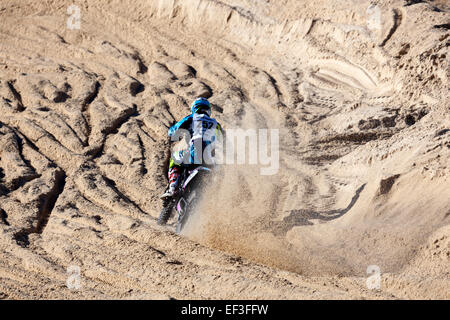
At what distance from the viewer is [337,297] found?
4.60 metres

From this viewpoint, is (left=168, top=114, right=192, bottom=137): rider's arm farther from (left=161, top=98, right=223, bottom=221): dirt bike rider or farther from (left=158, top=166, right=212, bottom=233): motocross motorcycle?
(left=158, top=166, right=212, bottom=233): motocross motorcycle

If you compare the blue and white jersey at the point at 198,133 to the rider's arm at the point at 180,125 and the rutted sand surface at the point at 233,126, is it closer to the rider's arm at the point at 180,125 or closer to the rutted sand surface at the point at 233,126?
the rider's arm at the point at 180,125

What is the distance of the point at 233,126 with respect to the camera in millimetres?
9156

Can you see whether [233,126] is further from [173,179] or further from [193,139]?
[173,179]

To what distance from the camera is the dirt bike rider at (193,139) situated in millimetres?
6898

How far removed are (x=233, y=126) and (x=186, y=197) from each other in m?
2.61

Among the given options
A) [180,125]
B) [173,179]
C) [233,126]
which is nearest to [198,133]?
[180,125]

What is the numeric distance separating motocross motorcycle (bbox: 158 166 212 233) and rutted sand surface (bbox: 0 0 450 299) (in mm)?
178

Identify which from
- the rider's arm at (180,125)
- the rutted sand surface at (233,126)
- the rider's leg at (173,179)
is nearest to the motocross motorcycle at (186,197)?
the rider's leg at (173,179)

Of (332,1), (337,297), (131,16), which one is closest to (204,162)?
(337,297)

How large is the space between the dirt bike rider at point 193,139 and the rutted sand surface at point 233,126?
0.50m

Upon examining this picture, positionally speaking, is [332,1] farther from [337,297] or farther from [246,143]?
[337,297]

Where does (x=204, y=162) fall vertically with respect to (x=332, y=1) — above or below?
below

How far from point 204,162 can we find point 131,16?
6.88 meters
